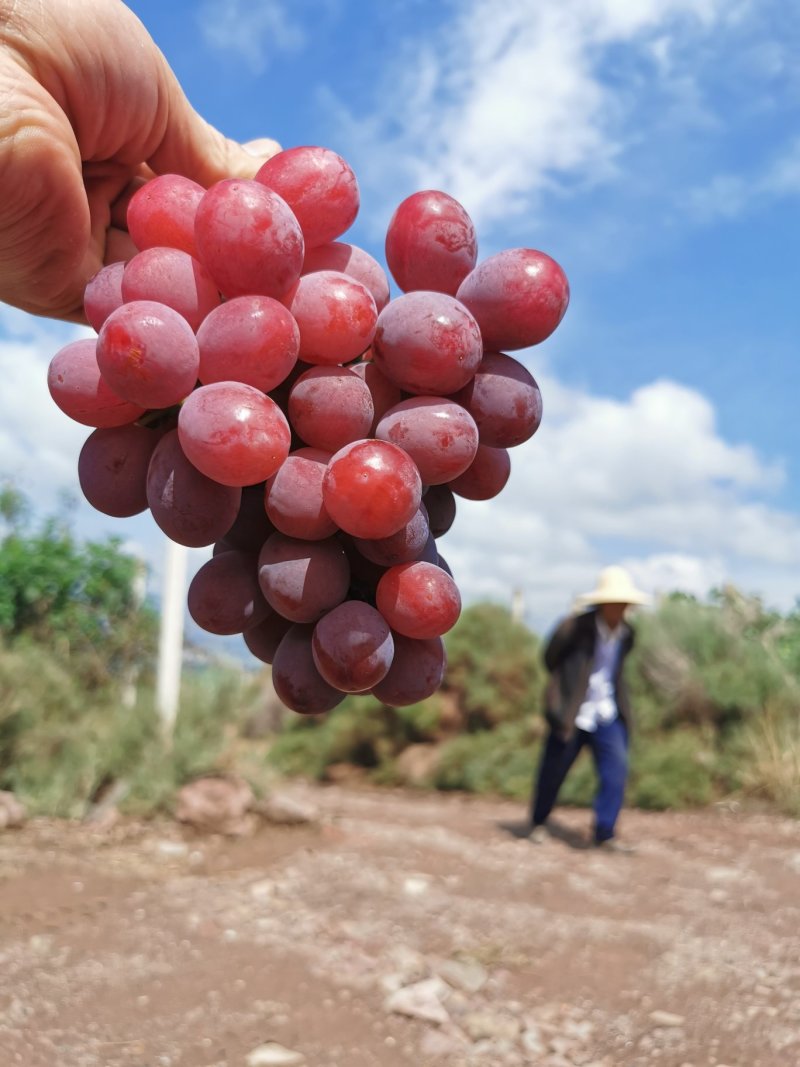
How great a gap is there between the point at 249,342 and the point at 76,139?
64 cm

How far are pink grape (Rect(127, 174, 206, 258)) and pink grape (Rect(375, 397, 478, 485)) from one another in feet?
1.08

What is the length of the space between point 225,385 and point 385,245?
32cm

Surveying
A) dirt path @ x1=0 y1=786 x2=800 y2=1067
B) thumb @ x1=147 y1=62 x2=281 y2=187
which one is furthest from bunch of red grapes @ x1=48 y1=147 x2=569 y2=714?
dirt path @ x1=0 y1=786 x2=800 y2=1067

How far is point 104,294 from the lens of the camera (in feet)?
3.53

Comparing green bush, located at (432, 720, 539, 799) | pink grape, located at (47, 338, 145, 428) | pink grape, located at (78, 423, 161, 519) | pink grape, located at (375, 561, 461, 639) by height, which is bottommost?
green bush, located at (432, 720, 539, 799)

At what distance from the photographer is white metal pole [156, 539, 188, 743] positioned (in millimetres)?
7809

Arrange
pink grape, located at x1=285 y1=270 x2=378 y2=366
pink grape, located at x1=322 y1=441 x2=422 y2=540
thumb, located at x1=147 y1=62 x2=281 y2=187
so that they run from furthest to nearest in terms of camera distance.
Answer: thumb, located at x1=147 y1=62 x2=281 y2=187
pink grape, located at x1=285 y1=270 x2=378 y2=366
pink grape, located at x1=322 y1=441 x2=422 y2=540

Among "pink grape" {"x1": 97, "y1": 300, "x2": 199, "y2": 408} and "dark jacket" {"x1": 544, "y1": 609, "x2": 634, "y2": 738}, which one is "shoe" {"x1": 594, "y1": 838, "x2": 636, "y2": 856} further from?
"pink grape" {"x1": 97, "y1": 300, "x2": 199, "y2": 408}

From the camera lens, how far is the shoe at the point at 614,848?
20.9 ft

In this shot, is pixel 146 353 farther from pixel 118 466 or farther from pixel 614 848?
pixel 614 848

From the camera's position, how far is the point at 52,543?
9.31 meters

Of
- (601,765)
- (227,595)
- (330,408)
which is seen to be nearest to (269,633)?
(227,595)

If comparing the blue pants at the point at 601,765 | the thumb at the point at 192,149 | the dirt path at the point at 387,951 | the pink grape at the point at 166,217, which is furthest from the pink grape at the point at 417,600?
the blue pants at the point at 601,765

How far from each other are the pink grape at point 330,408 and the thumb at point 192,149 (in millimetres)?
723
